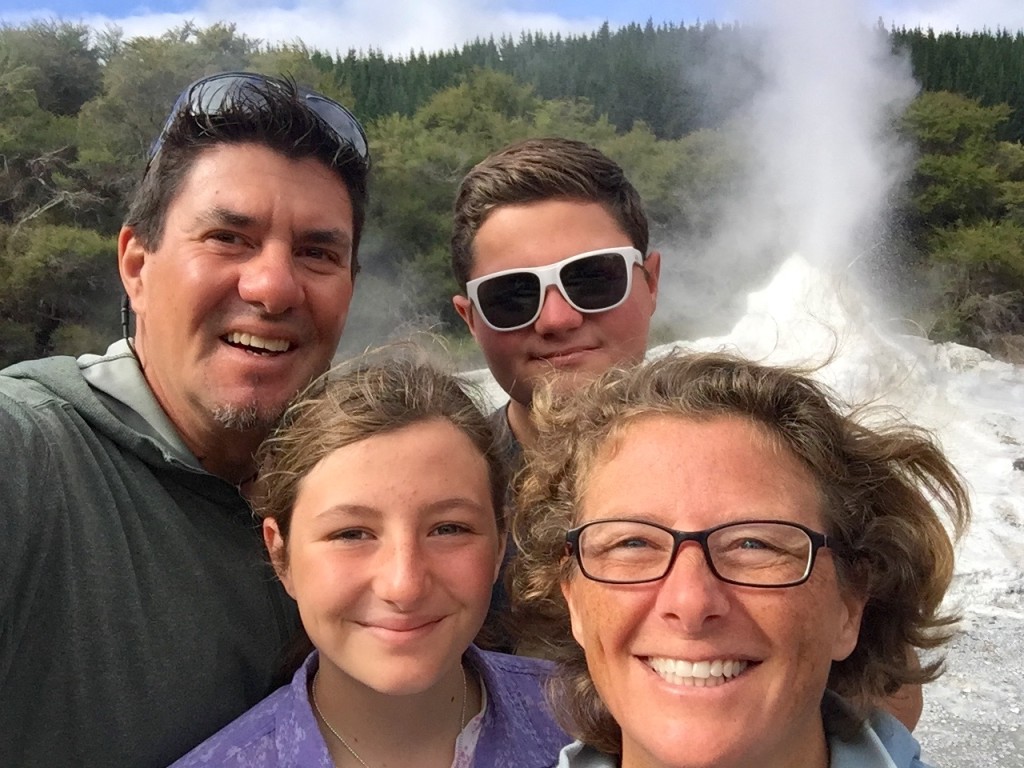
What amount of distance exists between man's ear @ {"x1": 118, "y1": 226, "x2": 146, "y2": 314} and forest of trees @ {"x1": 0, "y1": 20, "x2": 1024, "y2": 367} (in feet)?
29.9

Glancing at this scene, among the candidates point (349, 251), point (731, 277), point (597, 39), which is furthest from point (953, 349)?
point (597, 39)

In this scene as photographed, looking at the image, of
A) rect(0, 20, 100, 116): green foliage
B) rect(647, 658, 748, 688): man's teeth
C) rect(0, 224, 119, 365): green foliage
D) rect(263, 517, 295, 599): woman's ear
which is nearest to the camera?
rect(647, 658, 748, 688): man's teeth

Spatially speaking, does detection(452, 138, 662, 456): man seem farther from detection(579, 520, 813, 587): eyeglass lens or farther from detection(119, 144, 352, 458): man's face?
detection(579, 520, 813, 587): eyeglass lens

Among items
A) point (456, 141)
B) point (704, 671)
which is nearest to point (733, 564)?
point (704, 671)

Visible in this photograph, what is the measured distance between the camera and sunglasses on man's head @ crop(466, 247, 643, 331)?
2045mm

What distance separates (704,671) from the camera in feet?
3.49

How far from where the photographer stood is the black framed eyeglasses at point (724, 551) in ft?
3.56

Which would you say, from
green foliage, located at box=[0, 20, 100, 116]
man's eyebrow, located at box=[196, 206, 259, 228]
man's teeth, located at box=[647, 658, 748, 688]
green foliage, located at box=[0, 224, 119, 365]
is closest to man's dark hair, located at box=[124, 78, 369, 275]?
man's eyebrow, located at box=[196, 206, 259, 228]

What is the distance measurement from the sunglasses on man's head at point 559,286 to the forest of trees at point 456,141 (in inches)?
348

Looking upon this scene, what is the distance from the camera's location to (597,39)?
831 inches

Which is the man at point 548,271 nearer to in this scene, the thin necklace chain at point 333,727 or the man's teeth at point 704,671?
the thin necklace chain at point 333,727

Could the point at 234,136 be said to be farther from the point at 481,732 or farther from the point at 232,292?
the point at 481,732

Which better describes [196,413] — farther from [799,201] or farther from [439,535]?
[799,201]

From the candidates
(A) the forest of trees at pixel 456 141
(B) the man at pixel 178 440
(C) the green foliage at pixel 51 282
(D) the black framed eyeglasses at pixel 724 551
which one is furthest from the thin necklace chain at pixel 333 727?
(C) the green foliage at pixel 51 282
